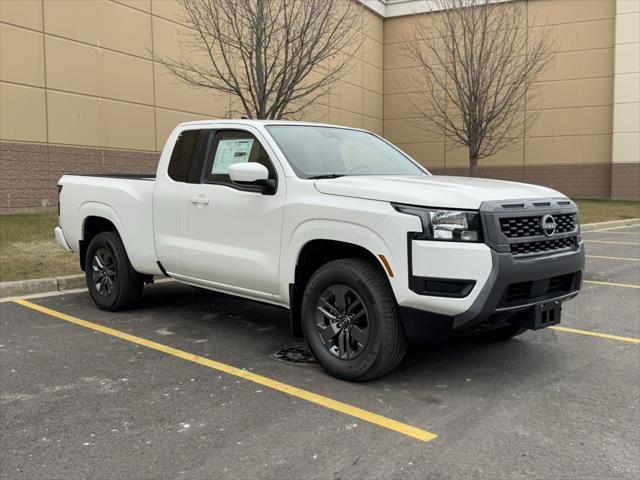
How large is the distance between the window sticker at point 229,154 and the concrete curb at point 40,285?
3.36 meters

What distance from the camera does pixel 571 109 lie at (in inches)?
1133

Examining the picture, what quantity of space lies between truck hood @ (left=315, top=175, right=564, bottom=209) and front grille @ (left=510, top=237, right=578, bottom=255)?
0.33 metres

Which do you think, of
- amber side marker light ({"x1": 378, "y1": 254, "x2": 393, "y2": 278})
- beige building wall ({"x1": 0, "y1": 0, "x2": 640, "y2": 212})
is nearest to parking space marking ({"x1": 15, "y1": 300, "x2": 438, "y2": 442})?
amber side marker light ({"x1": 378, "y1": 254, "x2": 393, "y2": 278})

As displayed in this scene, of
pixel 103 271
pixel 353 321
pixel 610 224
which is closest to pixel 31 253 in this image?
pixel 103 271

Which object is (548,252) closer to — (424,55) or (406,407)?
(406,407)

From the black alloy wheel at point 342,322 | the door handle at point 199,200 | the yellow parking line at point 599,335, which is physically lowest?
the yellow parking line at point 599,335

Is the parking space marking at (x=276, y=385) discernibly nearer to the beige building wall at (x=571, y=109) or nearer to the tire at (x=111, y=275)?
the tire at (x=111, y=275)

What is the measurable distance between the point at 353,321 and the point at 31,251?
23.7ft

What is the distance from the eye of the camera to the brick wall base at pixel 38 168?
1569 cm

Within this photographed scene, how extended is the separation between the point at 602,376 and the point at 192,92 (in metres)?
17.8

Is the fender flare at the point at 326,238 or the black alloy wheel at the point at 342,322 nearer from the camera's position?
the fender flare at the point at 326,238

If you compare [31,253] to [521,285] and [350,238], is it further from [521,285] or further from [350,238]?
[521,285]

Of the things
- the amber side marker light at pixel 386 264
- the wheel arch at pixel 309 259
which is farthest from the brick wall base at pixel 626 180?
the amber side marker light at pixel 386 264

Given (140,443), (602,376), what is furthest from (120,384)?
(602,376)
